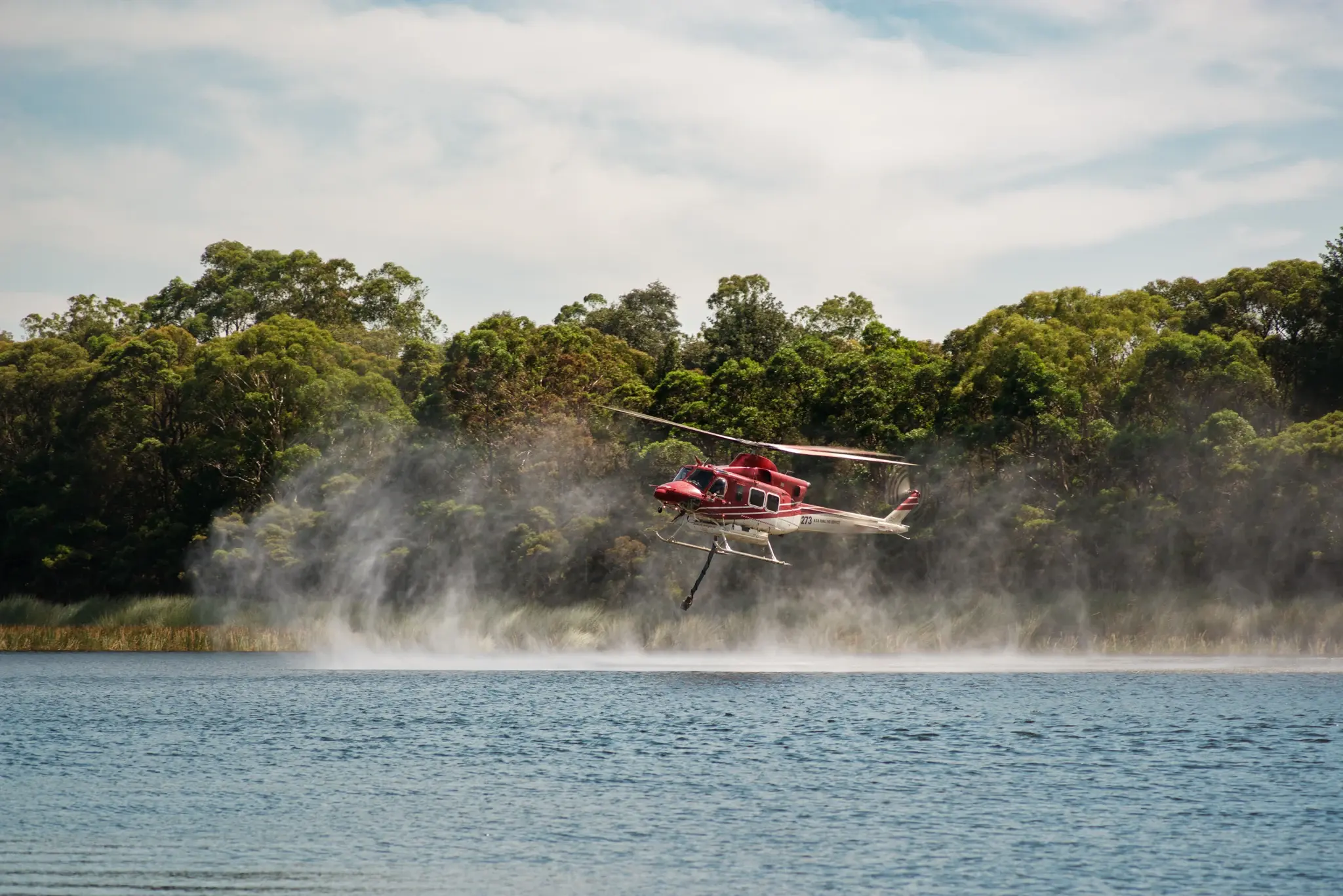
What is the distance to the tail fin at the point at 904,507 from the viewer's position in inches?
2082

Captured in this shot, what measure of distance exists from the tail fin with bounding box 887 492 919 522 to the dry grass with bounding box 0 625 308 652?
34.0m

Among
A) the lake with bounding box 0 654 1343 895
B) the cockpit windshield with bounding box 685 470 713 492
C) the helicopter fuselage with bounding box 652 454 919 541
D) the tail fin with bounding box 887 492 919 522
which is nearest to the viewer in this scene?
the lake with bounding box 0 654 1343 895

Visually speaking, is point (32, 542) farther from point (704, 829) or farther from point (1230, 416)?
point (704, 829)

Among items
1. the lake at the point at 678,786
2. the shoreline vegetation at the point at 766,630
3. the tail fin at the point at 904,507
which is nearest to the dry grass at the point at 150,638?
the shoreline vegetation at the point at 766,630

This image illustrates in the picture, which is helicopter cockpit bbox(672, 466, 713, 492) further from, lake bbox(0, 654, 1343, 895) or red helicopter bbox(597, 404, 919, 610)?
lake bbox(0, 654, 1343, 895)

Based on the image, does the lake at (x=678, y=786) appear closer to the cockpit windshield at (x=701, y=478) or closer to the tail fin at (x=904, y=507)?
the tail fin at (x=904, y=507)

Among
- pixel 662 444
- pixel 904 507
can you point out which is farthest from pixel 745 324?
pixel 904 507

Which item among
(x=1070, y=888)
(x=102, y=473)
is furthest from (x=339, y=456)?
(x=1070, y=888)

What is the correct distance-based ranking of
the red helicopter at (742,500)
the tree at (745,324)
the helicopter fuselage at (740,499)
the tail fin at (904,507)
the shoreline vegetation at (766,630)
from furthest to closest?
the tree at (745,324) < the shoreline vegetation at (766,630) < the tail fin at (904,507) < the helicopter fuselage at (740,499) < the red helicopter at (742,500)

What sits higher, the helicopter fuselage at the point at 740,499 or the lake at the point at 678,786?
the helicopter fuselage at the point at 740,499

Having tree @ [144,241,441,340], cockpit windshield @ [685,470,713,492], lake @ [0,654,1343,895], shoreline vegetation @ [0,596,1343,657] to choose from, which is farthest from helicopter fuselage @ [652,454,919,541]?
tree @ [144,241,441,340]

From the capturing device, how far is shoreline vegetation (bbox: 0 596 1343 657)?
64500 mm

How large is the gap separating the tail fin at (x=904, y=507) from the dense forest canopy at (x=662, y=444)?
2155 centimetres

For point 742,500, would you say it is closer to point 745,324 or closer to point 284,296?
point 745,324
